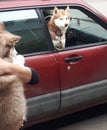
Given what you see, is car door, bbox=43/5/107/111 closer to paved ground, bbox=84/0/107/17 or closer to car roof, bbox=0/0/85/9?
car roof, bbox=0/0/85/9

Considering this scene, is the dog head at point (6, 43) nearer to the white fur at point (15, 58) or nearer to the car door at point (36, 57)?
the white fur at point (15, 58)

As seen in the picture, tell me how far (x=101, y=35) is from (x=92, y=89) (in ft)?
2.20

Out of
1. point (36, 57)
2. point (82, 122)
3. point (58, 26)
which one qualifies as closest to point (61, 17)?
point (58, 26)

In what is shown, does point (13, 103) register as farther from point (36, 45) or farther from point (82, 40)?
point (82, 40)

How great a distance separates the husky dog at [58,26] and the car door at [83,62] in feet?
0.34

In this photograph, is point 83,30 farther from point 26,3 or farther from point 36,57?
point 36,57

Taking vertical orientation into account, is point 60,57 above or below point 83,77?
above

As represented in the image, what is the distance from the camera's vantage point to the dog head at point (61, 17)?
4.61 metres

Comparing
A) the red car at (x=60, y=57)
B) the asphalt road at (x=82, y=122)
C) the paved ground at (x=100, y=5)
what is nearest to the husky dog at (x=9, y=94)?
the red car at (x=60, y=57)

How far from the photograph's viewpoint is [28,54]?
4207mm

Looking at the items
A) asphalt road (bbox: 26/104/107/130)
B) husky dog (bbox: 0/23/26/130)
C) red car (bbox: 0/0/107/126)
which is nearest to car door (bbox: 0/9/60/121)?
red car (bbox: 0/0/107/126)

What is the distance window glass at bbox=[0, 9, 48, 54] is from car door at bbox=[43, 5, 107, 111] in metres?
0.25

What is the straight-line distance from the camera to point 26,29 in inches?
170

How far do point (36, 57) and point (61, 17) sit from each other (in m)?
0.70
